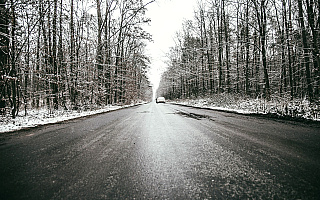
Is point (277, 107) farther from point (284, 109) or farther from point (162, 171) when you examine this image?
point (162, 171)

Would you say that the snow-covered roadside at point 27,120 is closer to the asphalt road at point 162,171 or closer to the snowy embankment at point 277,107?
the asphalt road at point 162,171

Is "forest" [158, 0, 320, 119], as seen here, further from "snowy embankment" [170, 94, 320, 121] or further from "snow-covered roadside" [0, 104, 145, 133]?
"snow-covered roadside" [0, 104, 145, 133]

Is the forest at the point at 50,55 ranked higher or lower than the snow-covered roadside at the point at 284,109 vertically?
higher

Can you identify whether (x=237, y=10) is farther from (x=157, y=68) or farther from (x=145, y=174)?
(x=145, y=174)

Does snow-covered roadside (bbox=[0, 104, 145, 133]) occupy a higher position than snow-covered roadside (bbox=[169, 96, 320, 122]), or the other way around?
snow-covered roadside (bbox=[169, 96, 320, 122])

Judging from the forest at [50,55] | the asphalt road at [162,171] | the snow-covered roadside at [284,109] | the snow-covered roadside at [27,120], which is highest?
the forest at [50,55]

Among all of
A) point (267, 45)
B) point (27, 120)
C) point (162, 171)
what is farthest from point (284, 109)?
point (27, 120)

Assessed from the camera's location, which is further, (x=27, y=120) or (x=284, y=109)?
(x=284, y=109)

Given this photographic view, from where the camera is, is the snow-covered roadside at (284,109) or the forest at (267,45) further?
the forest at (267,45)

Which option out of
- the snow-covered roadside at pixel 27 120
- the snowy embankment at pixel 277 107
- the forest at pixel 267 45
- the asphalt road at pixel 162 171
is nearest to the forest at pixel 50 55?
the snow-covered roadside at pixel 27 120

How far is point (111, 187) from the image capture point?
1.54 m

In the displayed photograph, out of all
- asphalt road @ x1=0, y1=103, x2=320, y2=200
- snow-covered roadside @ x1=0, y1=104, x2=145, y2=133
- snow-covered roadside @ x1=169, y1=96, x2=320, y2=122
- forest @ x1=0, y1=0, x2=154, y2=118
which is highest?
forest @ x1=0, y1=0, x2=154, y2=118

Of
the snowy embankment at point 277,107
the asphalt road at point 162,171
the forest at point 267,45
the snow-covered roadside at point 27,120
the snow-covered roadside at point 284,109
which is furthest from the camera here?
the forest at point 267,45

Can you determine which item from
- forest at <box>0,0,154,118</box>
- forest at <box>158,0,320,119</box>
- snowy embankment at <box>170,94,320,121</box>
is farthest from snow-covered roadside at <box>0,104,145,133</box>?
snowy embankment at <box>170,94,320,121</box>
